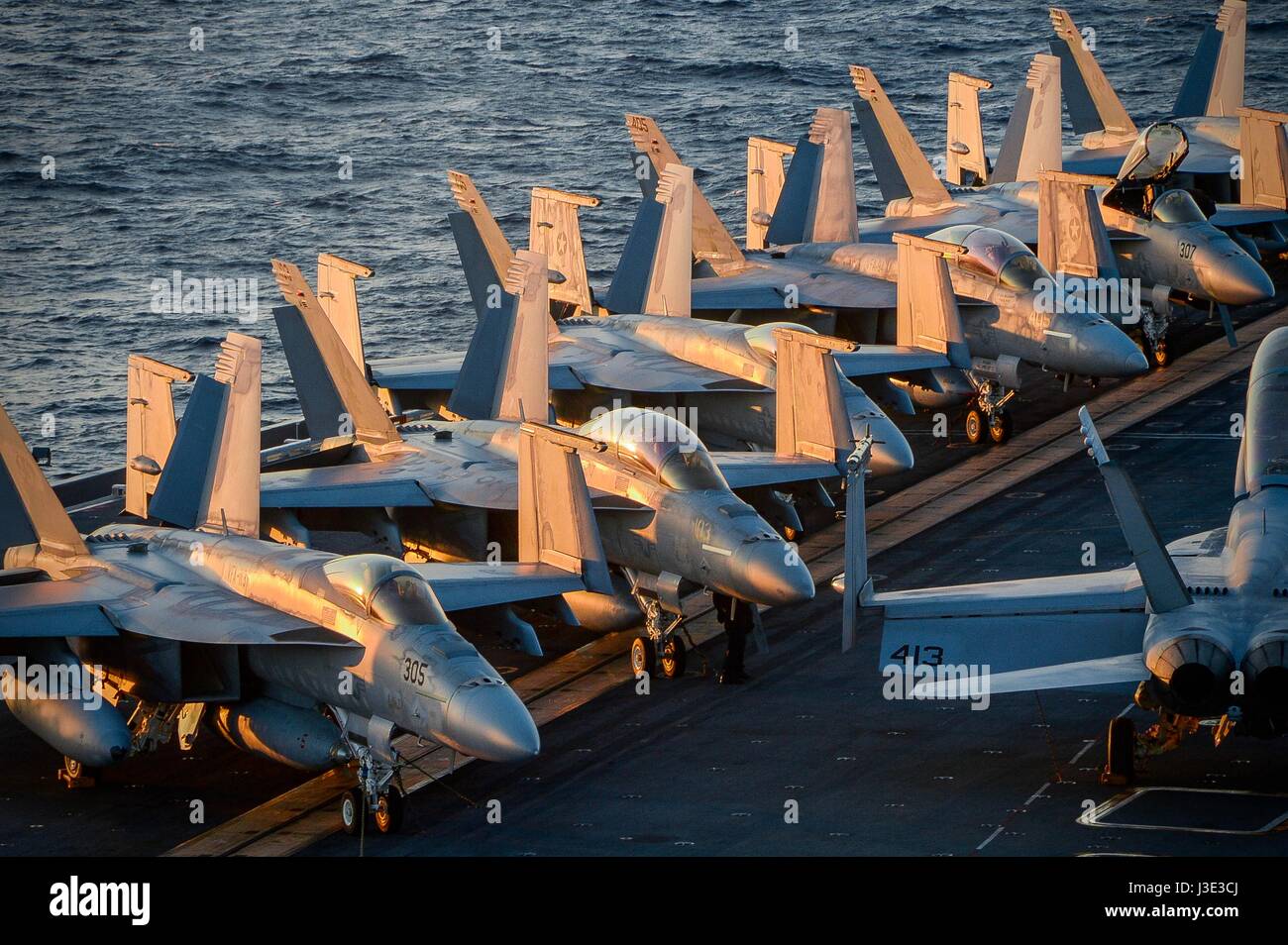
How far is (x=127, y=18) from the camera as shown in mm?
135125

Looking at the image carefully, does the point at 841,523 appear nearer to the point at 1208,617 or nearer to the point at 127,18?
the point at 1208,617

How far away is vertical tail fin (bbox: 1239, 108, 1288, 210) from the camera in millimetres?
56688

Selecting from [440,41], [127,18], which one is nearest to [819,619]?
[440,41]

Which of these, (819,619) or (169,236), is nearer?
(819,619)

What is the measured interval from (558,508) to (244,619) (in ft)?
17.3

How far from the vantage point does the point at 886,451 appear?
130ft

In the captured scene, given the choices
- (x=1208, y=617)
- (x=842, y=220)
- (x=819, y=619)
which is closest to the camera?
(x=1208, y=617)

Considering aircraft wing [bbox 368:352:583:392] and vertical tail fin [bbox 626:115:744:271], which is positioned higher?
vertical tail fin [bbox 626:115:744:271]

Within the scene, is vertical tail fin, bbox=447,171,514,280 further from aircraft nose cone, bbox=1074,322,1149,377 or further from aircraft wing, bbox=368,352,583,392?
aircraft nose cone, bbox=1074,322,1149,377

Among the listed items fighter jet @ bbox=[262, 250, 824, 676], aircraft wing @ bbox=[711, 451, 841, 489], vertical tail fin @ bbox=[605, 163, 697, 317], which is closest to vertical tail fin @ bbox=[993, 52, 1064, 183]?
vertical tail fin @ bbox=[605, 163, 697, 317]

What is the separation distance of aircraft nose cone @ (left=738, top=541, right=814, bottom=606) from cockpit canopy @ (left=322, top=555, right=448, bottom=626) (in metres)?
5.43

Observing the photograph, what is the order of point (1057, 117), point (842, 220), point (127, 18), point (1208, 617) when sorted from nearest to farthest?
point (1208, 617), point (842, 220), point (1057, 117), point (127, 18)

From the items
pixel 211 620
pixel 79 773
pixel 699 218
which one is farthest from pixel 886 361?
pixel 79 773

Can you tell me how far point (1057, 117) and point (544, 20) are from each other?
77020mm
